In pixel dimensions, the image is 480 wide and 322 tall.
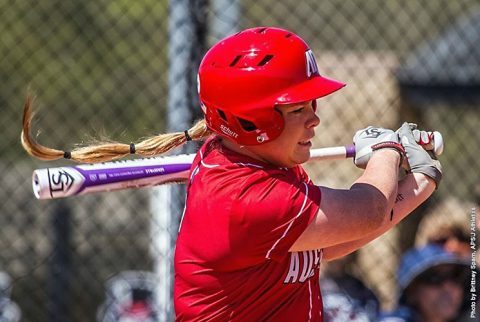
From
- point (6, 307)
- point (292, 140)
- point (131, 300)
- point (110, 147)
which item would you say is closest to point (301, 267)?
point (292, 140)

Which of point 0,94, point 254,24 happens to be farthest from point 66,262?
point 254,24

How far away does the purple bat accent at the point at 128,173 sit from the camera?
283 centimetres

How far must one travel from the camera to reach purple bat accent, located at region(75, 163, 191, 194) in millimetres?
2832

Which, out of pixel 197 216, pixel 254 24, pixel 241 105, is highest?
pixel 241 105

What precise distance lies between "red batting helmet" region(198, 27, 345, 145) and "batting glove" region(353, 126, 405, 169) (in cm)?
24

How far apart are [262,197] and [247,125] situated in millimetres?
191

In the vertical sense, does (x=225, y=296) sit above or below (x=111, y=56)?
above

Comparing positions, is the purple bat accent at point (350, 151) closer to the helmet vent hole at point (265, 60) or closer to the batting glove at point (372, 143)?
the batting glove at point (372, 143)

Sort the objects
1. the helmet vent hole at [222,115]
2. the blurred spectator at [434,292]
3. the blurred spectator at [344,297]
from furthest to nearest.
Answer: the blurred spectator at [344,297]
the blurred spectator at [434,292]
the helmet vent hole at [222,115]

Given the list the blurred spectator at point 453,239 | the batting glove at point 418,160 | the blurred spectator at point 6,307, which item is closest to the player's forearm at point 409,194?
the batting glove at point 418,160

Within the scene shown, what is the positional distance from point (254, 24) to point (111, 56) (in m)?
1.42

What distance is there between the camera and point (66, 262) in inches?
189

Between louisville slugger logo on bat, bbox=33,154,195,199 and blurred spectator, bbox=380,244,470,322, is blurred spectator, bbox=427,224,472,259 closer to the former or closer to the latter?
blurred spectator, bbox=380,244,470,322

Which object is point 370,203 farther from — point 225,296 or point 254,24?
point 254,24
